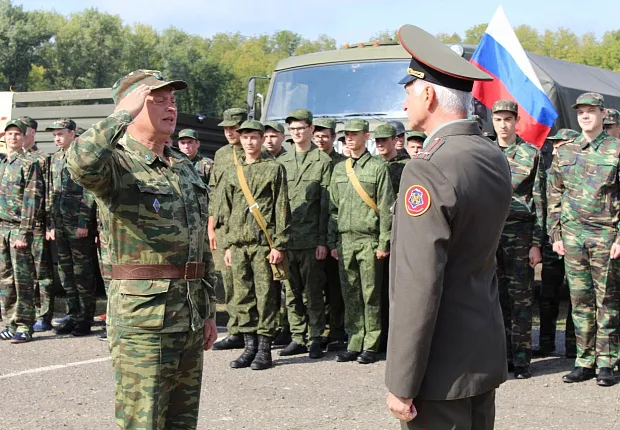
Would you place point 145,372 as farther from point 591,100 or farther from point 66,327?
point 66,327

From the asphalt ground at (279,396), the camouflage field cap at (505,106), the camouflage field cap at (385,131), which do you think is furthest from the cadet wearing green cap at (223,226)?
the camouflage field cap at (505,106)

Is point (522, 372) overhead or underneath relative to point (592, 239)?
underneath

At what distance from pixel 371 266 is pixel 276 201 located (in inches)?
40.7

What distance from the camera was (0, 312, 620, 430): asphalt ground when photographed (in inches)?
219

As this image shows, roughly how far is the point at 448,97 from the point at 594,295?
443 centimetres

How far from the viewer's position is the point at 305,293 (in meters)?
8.09

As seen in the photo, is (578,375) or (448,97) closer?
(448,97)

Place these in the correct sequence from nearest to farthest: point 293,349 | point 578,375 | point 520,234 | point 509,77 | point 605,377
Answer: point 605,377
point 578,375
point 520,234
point 293,349
point 509,77

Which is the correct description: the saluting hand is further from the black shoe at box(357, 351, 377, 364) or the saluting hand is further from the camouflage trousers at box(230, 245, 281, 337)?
the black shoe at box(357, 351, 377, 364)

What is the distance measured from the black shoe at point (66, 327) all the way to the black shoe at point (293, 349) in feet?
8.14

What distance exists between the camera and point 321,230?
8.02 meters

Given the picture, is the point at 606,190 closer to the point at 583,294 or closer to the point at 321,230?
the point at 583,294

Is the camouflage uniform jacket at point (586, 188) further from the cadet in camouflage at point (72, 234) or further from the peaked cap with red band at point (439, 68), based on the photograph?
the cadet in camouflage at point (72, 234)

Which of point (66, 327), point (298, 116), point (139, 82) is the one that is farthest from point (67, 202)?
point (139, 82)
